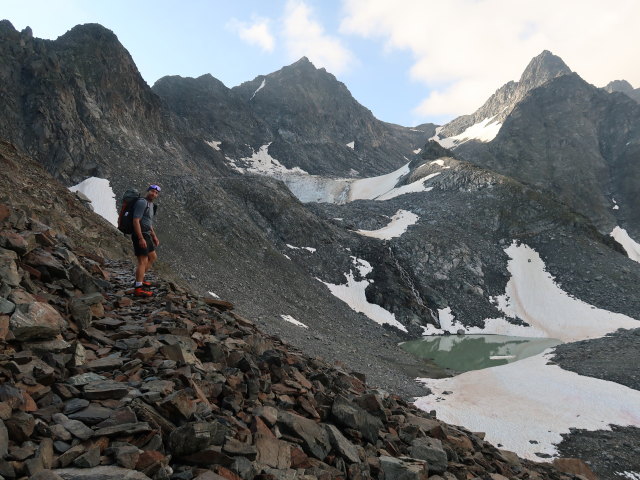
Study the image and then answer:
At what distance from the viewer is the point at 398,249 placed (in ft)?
228

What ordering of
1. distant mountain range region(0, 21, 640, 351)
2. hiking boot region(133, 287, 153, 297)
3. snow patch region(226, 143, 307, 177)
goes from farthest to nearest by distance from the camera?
snow patch region(226, 143, 307, 177)
distant mountain range region(0, 21, 640, 351)
hiking boot region(133, 287, 153, 297)

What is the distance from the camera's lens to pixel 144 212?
1184 cm

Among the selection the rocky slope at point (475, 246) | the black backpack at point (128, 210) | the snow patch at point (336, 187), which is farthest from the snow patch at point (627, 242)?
the black backpack at point (128, 210)

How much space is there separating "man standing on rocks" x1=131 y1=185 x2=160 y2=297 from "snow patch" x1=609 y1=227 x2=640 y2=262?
4671 inches

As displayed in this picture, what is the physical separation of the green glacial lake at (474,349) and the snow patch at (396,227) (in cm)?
2333

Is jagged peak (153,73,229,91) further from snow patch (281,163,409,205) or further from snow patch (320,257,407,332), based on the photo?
snow patch (320,257,407,332)

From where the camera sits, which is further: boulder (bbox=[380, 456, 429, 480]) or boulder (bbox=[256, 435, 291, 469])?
boulder (bbox=[380, 456, 429, 480])

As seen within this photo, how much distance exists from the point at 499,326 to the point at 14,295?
6381 cm

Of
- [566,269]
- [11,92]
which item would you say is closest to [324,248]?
[566,269]

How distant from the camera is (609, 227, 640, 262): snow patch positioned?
103 meters

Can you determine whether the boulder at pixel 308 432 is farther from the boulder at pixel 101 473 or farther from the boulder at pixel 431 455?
the boulder at pixel 101 473

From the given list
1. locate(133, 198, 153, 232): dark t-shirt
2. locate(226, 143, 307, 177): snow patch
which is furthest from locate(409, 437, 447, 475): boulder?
locate(226, 143, 307, 177): snow patch

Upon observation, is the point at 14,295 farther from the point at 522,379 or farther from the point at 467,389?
the point at 522,379

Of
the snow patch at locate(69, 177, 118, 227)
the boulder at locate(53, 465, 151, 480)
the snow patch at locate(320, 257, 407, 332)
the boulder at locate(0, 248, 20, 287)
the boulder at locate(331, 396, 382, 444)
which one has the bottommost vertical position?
the boulder at locate(53, 465, 151, 480)
